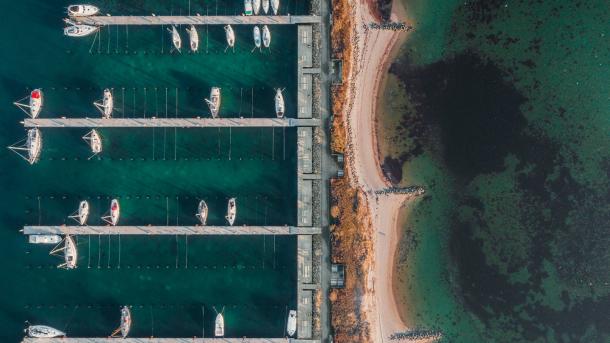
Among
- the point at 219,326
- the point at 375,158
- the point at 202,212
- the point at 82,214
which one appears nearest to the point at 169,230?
the point at 202,212

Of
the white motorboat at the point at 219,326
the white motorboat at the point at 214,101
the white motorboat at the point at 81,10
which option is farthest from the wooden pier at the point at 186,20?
the white motorboat at the point at 219,326

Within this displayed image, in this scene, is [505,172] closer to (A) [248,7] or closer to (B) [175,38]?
(A) [248,7]

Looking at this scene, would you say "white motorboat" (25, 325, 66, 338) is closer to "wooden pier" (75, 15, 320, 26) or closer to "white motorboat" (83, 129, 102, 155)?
"white motorboat" (83, 129, 102, 155)

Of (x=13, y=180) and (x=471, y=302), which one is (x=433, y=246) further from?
(x=13, y=180)

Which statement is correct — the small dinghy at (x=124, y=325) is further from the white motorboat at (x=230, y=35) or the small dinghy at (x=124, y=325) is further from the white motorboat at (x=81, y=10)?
the white motorboat at (x=81, y=10)

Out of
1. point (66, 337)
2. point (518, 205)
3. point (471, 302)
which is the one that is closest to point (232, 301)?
point (66, 337)

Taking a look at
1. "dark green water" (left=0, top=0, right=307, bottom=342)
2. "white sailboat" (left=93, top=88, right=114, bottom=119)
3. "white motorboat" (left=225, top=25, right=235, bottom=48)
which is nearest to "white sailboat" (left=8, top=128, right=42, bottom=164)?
"dark green water" (left=0, top=0, right=307, bottom=342)
